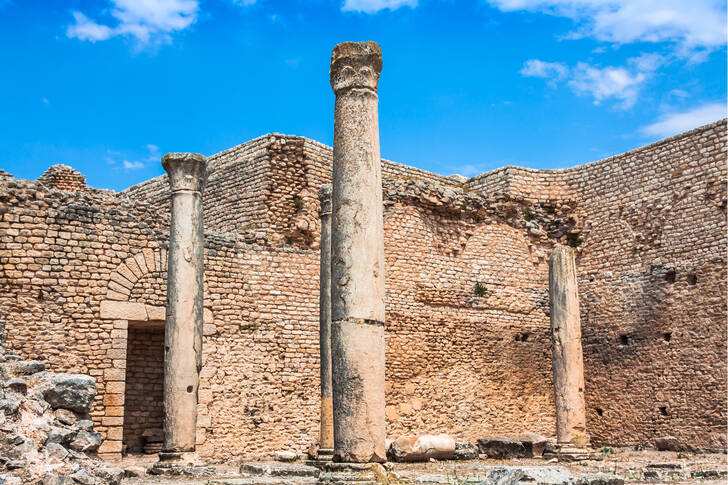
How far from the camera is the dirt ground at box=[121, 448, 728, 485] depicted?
1026 centimetres

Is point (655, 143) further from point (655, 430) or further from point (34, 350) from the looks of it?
point (34, 350)

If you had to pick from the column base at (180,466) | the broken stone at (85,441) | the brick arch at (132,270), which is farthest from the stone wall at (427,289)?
the broken stone at (85,441)

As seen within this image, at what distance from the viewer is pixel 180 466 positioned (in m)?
10.8

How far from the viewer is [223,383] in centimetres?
1557

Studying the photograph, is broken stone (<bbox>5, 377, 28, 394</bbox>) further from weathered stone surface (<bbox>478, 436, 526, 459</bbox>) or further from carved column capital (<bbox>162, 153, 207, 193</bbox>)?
weathered stone surface (<bbox>478, 436, 526, 459</bbox>)

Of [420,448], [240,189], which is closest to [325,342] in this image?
[420,448]

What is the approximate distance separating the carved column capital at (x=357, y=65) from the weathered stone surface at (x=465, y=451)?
357 inches

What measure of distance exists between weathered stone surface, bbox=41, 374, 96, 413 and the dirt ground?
1056 millimetres

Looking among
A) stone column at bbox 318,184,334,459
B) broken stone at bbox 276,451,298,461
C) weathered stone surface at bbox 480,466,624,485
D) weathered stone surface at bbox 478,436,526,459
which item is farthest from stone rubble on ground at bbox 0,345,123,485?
weathered stone surface at bbox 478,436,526,459

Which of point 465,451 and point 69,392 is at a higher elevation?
point 69,392

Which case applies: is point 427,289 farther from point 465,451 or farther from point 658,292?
point 658,292

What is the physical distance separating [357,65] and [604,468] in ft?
25.8

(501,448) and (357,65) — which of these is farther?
(501,448)

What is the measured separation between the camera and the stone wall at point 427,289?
1416cm
